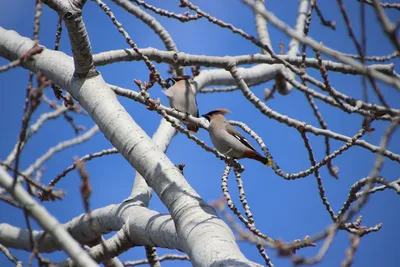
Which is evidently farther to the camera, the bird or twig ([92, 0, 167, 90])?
the bird

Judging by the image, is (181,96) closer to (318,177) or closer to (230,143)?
(230,143)

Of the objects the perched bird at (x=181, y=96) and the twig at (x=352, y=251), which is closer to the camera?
the twig at (x=352, y=251)

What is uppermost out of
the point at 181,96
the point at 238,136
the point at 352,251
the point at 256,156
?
the point at 181,96

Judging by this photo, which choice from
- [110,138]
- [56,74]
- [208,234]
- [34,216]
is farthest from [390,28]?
[56,74]

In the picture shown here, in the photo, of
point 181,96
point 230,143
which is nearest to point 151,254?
point 230,143

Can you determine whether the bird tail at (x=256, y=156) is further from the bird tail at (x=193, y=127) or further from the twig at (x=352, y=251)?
the twig at (x=352, y=251)

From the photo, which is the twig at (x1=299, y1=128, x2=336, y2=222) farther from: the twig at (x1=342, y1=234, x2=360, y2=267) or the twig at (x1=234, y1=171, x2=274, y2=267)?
the twig at (x1=342, y1=234, x2=360, y2=267)

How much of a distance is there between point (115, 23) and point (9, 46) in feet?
2.54

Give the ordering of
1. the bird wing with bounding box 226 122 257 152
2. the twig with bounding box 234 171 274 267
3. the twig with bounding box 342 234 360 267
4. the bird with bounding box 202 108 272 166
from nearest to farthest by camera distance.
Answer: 1. the twig with bounding box 342 234 360 267
2. the twig with bounding box 234 171 274 267
3. the bird with bounding box 202 108 272 166
4. the bird wing with bounding box 226 122 257 152

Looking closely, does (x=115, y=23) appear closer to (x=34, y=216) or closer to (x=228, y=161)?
(x=228, y=161)

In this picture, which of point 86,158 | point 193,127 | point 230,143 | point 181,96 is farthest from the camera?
point 181,96

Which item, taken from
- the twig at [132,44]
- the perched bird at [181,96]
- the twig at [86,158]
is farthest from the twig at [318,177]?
the twig at [86,158]

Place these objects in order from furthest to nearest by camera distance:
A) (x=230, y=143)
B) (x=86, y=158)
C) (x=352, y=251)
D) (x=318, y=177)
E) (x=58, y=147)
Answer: (x=58, y=147)
(x=86, y=158)
(x=230, y=143)
(x=318, y=177)
(x=352, y=251)

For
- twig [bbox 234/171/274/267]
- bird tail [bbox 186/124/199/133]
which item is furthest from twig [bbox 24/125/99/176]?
twig [bbox 234/171/274/267]
